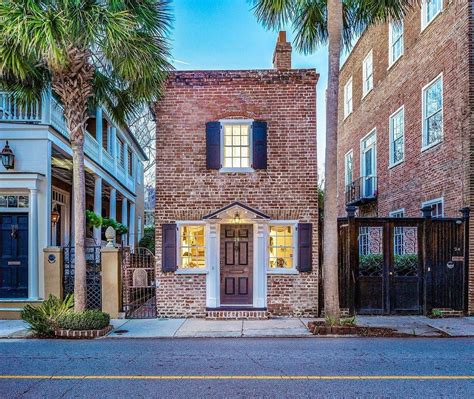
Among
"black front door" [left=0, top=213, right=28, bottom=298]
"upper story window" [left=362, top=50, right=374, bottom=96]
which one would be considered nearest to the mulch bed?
"black front door" [left=0, top=213, right=28, bottom=298]

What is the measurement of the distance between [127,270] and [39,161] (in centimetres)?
358

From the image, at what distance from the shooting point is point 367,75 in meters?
19.9

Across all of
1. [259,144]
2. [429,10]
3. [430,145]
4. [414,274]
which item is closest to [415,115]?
[430,145]

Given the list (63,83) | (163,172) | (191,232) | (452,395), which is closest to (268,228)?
(191,232)

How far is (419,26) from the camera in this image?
14656 mm

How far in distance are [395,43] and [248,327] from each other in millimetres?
11895

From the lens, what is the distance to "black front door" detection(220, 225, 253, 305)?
38.6 feet

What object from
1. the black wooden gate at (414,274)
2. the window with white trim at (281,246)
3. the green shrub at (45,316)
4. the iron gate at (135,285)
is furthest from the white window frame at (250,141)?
the green shrub at (45,316)

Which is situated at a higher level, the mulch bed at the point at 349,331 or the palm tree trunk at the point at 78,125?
the palm tree trunk at the point at 78,125

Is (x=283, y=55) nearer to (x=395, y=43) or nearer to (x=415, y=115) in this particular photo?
(x=415, y=115)

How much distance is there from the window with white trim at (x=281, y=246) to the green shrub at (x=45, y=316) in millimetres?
4943

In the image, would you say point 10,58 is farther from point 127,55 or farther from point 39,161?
point 39,161

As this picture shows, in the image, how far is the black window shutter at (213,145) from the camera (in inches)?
460

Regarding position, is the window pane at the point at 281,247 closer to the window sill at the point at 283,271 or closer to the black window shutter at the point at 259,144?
the window sill at the point at 283,271
